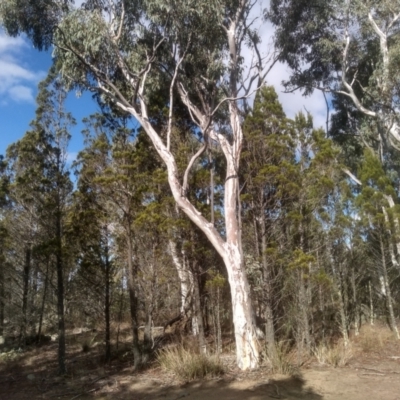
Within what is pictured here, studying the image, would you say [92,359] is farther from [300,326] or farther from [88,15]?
[88,15]

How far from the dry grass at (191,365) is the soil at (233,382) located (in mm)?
183

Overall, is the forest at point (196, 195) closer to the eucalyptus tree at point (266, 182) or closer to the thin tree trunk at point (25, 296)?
the eucalyptus tree at point (266, 182)

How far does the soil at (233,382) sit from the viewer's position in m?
8.68

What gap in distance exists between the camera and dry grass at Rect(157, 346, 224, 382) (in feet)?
32.3

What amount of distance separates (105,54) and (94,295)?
673cm

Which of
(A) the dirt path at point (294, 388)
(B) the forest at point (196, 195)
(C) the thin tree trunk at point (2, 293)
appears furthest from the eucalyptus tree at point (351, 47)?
(C) the thin tree trunk at point (2, 293)

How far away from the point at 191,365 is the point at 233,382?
0.90 m

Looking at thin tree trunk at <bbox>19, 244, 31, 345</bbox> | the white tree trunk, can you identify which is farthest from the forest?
thin tree trunk at <bbox>19, 244, 31, 345</bbox>

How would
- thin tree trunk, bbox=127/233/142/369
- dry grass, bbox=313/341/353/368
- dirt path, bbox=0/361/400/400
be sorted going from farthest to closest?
1. thin tree trunk, bbox=127/233/142/369
2. dry grass, bbox=313/341/353/368
3. dirt path, bbox=0/361/400/400

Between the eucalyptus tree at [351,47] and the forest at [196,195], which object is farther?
the eucalyptus tree at [351,47]

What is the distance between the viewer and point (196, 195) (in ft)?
42.6

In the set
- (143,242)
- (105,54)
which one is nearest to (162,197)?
(143,242)

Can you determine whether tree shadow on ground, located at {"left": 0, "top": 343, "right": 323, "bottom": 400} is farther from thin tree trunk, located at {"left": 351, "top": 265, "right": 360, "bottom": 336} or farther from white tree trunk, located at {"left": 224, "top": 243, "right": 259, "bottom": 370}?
thin tree trunk, located at {"left": 351, "top": 265, "right": 360, "bottom": 336}

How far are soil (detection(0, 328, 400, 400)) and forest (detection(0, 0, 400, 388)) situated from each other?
1.86 ft
